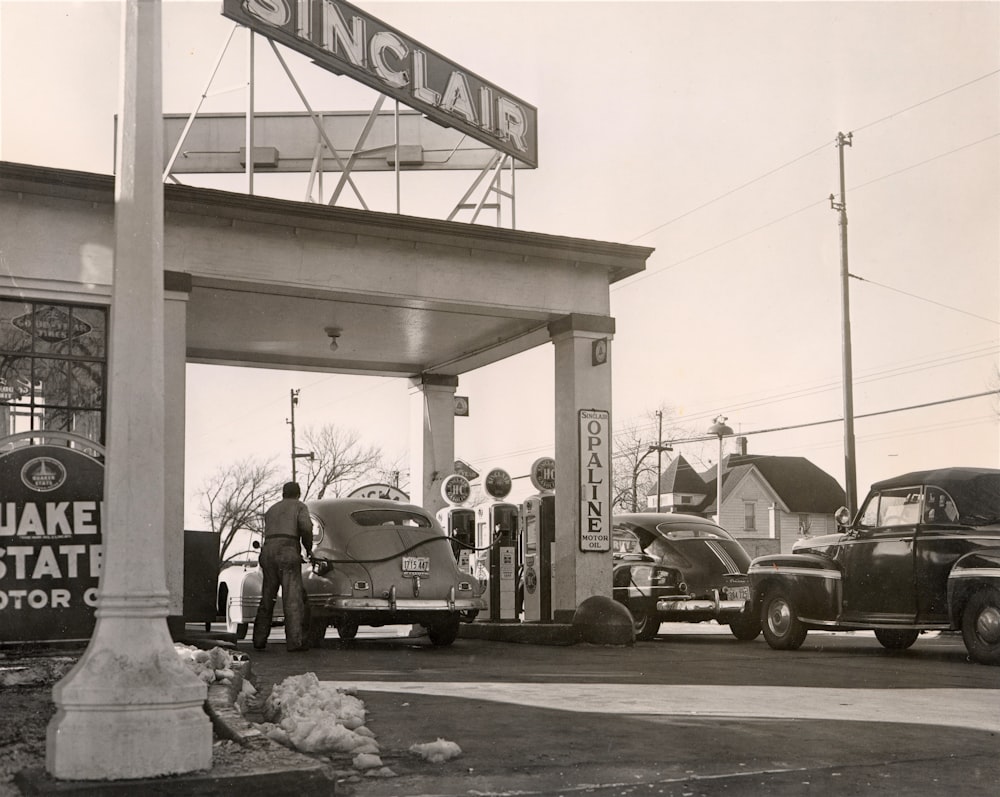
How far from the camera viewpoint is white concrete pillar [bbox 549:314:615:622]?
51.1ft

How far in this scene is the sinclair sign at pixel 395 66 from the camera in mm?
15180

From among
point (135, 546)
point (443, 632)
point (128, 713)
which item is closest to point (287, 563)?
point (443, 632)

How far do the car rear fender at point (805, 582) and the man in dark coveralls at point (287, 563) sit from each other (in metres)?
5.97

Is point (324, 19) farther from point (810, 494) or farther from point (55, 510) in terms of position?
point (810, 494)

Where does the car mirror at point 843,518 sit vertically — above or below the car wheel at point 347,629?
above

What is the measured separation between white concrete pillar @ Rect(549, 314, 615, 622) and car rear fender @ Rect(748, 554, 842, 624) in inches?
85.2

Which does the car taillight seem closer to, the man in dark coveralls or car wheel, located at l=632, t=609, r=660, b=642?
the man in dark coveralls

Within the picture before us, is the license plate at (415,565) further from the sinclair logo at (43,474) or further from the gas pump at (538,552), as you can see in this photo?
the sinclair logo at (43,474)

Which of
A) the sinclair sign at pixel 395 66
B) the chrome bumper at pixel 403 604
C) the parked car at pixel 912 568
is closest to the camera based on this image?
the parked car at pixel 912 568

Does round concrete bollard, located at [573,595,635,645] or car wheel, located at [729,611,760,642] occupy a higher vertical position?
round concrete bollard, located at [573,595,635,645]

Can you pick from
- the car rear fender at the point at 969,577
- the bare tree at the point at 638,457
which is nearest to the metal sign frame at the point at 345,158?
the car rear fender at the point at 969,577

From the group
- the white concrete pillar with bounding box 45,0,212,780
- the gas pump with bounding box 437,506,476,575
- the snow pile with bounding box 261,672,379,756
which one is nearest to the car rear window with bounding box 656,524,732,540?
the gas pump with bounding box 437,506,476,575

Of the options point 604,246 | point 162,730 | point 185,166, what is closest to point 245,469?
point 185,166

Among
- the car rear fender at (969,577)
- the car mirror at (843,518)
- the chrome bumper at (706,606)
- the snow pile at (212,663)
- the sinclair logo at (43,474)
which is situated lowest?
the chrome bumper at (706,606)
